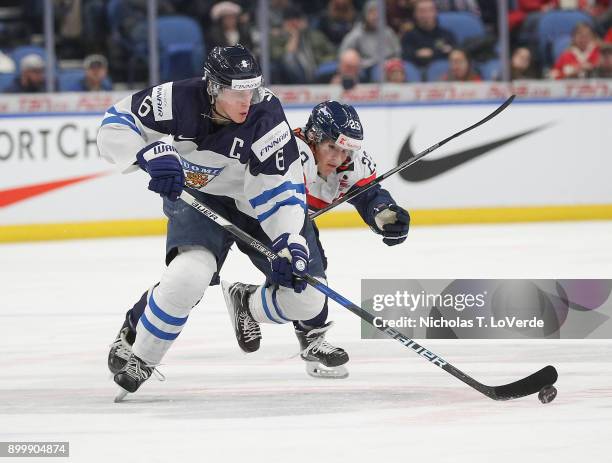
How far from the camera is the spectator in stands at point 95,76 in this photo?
8.45m

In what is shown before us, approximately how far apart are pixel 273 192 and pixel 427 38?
199 inches

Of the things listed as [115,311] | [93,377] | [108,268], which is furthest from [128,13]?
[93,377]

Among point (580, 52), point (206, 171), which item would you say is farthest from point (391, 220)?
point (580, 52)

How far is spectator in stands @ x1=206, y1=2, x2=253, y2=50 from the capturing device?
8562mm

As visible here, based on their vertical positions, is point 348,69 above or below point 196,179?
below

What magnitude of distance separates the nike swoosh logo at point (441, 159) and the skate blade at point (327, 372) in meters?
4.31

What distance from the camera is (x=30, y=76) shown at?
331 inches

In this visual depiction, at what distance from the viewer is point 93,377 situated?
442 centimetres

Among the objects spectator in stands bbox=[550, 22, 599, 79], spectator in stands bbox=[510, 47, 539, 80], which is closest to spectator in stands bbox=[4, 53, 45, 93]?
spectator in stands bbox=[510, 47, 539, 80]

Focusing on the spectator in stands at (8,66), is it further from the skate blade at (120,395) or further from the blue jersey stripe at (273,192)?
the skate blade at (120,395)

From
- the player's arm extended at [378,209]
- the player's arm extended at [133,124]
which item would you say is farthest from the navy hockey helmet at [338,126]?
the player's arm extended at [133,124]

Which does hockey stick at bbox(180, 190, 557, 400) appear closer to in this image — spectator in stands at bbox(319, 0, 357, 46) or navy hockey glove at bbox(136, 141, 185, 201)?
navy hockey glove at bbox(136, 141, 185, 201)

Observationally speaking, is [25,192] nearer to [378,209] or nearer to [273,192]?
[378,209]

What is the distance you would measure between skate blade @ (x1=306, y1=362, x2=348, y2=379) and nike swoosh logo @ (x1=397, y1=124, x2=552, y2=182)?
14.1 ft
